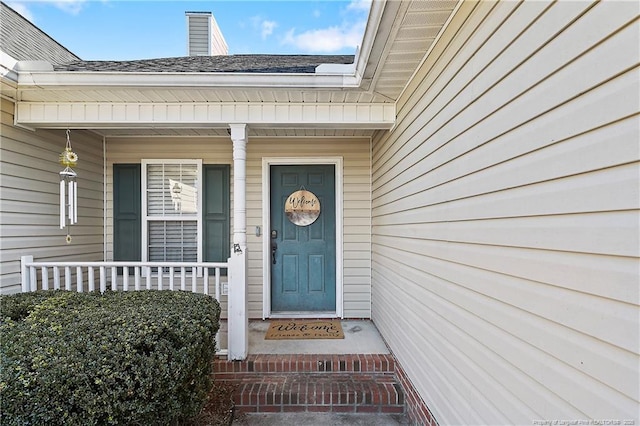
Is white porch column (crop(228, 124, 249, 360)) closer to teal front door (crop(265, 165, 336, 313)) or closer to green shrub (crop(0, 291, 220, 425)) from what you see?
green shrub (crop(0, 291, 220, 425))

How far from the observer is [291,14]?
443 centimetres

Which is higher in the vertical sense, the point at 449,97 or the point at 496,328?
the point at 449,97

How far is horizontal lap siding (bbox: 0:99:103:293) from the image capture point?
2727mm

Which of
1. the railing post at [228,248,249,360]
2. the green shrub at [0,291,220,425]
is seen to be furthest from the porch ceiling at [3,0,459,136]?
the green shrub at [0,291,220,425]

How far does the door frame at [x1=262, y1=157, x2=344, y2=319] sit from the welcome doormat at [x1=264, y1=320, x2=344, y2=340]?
0.18 metres

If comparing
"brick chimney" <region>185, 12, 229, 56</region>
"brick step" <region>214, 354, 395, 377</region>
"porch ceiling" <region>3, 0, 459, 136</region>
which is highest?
"brick chimney" <region>185, 12, 229, 56</region>

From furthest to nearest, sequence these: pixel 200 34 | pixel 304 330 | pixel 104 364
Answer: pixel 200 34
pixel 304 330
pixel 104 364

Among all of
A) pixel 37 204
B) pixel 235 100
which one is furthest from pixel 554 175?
pixel 37 204

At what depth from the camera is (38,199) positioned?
3020 millimetres

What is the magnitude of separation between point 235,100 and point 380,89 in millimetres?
1279

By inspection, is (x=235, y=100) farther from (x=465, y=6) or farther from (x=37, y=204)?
(x=37, y=204)

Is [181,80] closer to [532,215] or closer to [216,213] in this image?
[216,213]

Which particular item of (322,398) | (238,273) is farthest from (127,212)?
(322,398)

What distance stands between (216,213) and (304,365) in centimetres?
211
